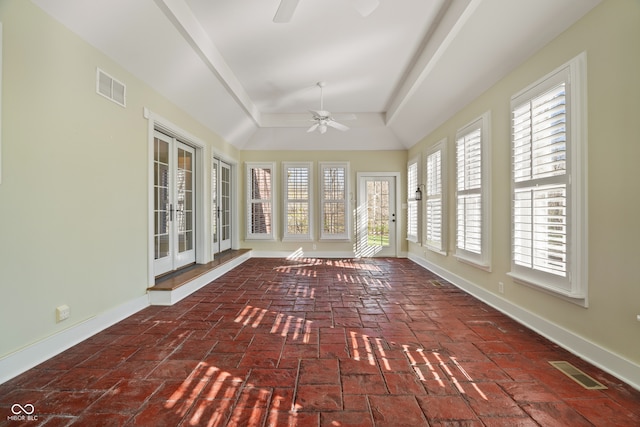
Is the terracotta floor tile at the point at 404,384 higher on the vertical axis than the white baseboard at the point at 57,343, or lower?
lower

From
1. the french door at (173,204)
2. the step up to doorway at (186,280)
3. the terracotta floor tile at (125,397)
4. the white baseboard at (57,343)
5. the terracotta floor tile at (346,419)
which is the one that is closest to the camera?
the terracotta floor tile at (346,419)

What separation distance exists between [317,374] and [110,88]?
10.2 feet

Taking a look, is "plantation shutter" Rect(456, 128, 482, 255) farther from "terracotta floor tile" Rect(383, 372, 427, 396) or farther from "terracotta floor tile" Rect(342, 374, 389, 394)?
"terracotta floor tile" Rect(342, 374, 389, 394)

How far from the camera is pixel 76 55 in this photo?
236cm

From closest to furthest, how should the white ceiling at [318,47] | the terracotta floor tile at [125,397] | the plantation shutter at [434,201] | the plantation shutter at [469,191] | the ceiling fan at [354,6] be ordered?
1. the terracotta floor tile at [125,397]
2. the ceiling fan at [354,6]
3. the white ceiling at [318,47]
4. the plantation shutter at [469,191]
5. the plantation shutter at [434,201]

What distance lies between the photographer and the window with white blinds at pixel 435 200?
470 cm

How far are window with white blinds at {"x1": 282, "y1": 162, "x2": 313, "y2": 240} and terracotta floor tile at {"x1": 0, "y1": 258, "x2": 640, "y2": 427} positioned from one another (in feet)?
11.6

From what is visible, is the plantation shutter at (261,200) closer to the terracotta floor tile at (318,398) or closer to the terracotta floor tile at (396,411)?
the terracotta floor tile at (318,398)

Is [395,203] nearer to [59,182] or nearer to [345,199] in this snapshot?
[345,199]

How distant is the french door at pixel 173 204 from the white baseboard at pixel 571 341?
411 centimetres

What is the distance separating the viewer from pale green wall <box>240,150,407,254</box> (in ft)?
22.0

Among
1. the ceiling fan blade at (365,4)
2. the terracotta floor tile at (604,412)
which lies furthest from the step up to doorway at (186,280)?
the terracotta floor tile at (604,412)

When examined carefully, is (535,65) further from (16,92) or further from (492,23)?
(16,92)

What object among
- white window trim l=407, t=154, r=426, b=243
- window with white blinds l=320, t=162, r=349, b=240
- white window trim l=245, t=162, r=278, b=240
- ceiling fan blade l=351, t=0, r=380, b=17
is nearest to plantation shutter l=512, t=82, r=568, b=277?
ceiling fan blade l=351, t=0, r=380, b=17
